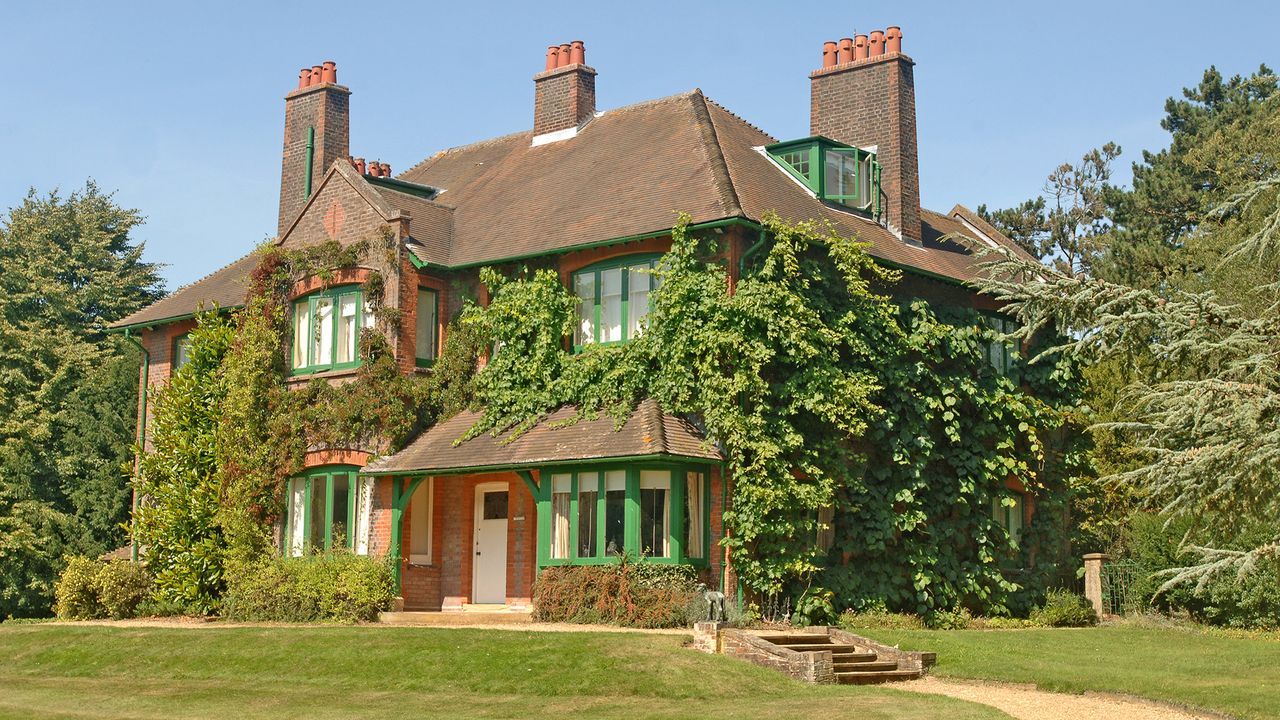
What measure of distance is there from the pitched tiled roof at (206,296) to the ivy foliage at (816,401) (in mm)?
6796

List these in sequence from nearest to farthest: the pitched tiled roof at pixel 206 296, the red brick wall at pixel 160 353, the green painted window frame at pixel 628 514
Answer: the green painted window frame at pixel 628 514 → the pitched tiled roof at pixel 206 296 → the red brick wall at pixel 160 353

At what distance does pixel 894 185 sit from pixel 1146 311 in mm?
12626

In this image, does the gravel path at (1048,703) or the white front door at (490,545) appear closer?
the gravel path at (1048,703)

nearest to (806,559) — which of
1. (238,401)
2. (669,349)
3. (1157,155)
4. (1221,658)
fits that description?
(669,349)

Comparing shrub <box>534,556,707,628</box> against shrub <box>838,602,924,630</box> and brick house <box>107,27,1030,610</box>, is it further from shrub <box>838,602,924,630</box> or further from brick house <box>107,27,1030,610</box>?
shrub <box>838,602,924,630</box>

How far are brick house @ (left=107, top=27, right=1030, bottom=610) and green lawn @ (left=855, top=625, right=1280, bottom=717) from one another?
431cm

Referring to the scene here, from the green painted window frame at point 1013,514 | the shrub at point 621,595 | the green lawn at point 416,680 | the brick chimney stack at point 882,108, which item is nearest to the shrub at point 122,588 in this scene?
the green lawn at point 416,680

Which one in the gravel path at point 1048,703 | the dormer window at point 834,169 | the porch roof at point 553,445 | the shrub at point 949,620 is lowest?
the gravel path at point 1048,703

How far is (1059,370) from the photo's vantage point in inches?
1147

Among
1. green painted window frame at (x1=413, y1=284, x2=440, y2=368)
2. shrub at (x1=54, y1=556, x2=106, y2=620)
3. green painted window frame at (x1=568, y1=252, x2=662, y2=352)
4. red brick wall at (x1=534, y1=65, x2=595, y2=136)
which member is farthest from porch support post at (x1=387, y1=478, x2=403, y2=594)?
red brick wall at (x1=534, y1=65, x2=595, y2=136)

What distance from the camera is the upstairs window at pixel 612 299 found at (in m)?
24.5

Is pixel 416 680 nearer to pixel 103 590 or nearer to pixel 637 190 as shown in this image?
pixel 637 190

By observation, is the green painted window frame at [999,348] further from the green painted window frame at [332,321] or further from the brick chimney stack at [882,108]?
the green painted window frame at [332,321]

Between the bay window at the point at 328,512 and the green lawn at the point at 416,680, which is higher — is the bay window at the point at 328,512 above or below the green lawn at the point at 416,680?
above
